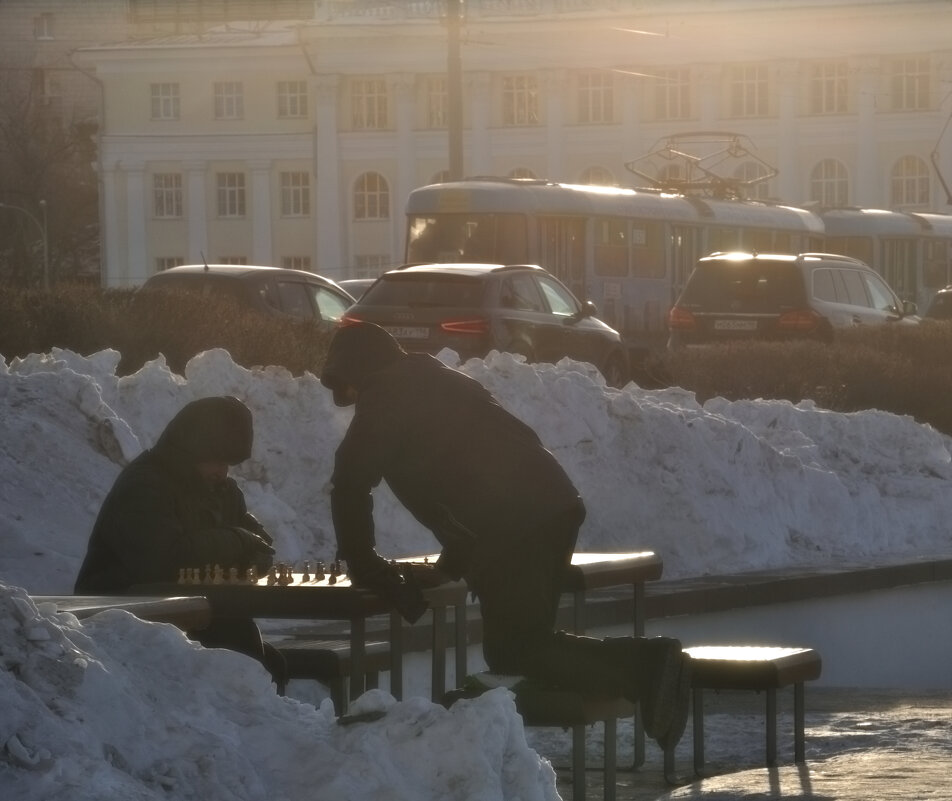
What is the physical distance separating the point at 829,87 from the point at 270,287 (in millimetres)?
48812

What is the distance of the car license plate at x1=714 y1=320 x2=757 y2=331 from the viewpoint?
24391mm

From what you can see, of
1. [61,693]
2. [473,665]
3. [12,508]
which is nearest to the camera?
[61,693]

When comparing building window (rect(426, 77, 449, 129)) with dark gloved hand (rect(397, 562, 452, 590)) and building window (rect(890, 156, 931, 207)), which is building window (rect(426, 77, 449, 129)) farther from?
dark gloved hand (rect(397, 562, 452, 590))

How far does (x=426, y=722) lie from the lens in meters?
4.28

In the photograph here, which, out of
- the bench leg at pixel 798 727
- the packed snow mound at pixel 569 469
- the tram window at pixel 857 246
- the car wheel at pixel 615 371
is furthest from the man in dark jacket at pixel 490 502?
the tram window at pixel 857 246

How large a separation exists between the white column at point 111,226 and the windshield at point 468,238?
42.9m

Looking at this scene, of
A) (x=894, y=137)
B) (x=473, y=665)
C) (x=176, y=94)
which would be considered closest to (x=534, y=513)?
(x=473, y=665)

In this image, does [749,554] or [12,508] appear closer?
[12,508]

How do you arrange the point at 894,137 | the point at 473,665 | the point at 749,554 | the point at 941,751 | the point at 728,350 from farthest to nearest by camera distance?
the point at 894,137 < the point at 728,350 < the point at 749,554 < the point at 473,665 < the point at 941,751

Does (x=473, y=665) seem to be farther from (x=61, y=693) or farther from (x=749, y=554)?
(x=61, y=693)

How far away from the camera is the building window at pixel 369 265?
230 ft

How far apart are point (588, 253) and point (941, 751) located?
23.7 m

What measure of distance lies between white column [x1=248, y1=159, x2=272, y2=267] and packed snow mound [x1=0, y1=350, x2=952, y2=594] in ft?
196

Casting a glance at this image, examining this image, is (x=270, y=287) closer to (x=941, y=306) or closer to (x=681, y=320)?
(x=681, y=320)
